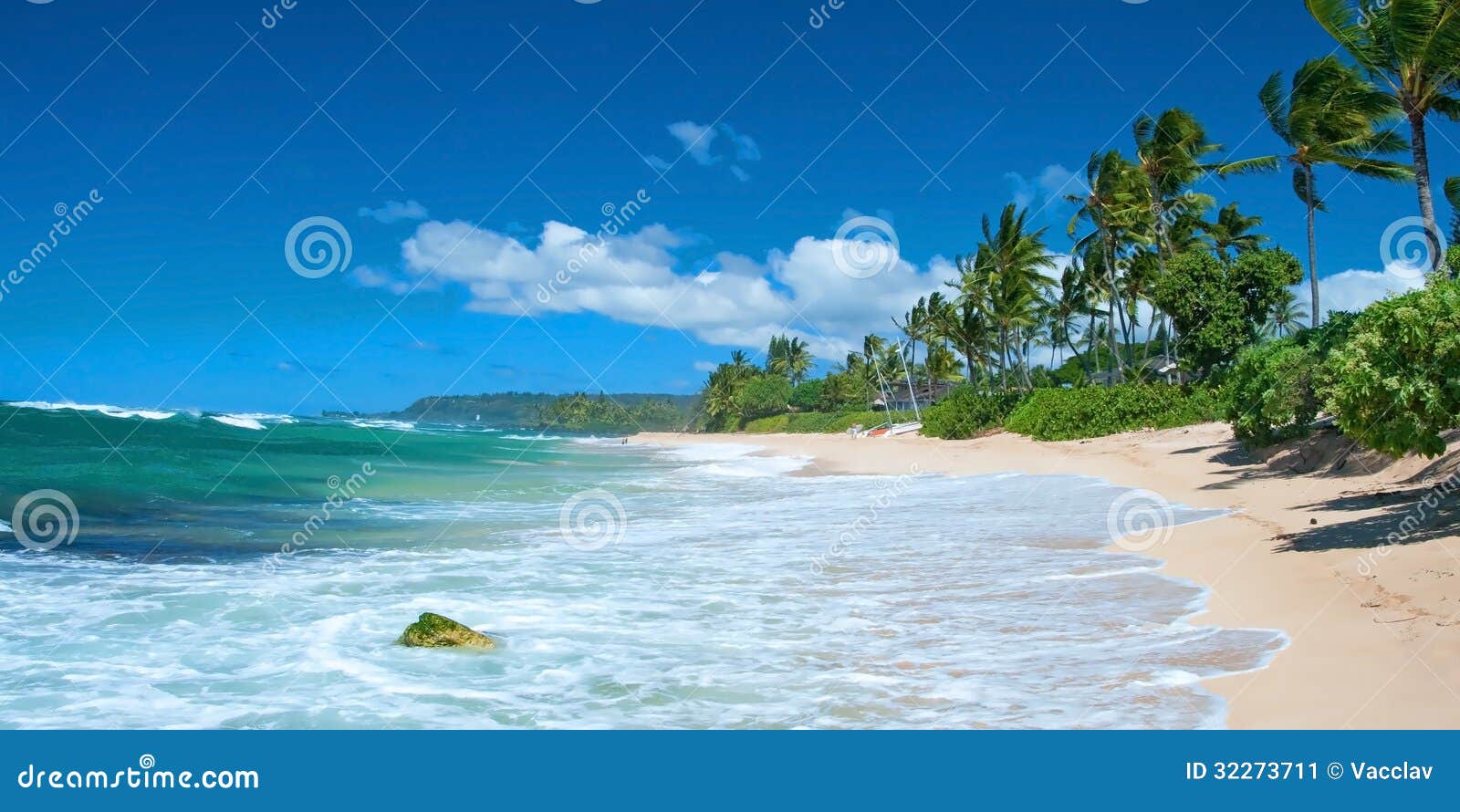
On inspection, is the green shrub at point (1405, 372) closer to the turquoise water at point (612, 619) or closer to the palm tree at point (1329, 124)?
the turquoise water at point (612, 619)

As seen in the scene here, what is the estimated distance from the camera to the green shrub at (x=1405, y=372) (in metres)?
7.36

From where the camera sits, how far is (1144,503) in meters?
13.8

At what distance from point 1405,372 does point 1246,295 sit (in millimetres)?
23914

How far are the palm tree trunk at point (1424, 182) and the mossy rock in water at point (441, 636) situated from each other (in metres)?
19.2

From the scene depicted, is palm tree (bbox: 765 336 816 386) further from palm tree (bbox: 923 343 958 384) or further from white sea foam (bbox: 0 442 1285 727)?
white sea foam (bbox: 0 442 1285 727)

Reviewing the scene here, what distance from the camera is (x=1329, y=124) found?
2280 cm

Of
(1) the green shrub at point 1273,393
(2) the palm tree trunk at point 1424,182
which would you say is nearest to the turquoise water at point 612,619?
(1) the green shrub at point 1273,393

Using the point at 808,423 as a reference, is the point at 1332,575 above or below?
below

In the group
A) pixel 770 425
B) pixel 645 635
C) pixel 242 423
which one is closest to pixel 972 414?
pixel 645 635

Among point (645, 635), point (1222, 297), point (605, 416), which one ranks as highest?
point (605, 416)

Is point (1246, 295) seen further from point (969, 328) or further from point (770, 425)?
point (770, 425)

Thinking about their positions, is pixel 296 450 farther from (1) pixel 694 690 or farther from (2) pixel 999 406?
(1) pixel 694 690

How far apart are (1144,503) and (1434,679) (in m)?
9.39

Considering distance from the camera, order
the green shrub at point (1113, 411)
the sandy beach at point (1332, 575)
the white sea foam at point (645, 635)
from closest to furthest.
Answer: the sandy beach at point (1332, 575) → the white sea foam at point (645, 635) → the green shrub at point (1113, 411)
